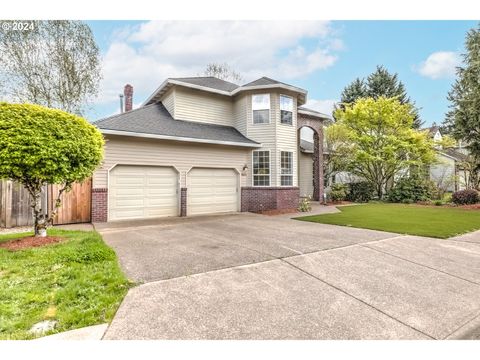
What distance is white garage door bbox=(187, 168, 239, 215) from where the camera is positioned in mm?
11078

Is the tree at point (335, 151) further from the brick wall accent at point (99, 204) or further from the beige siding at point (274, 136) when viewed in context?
the brick wall accent at point (99, 204)

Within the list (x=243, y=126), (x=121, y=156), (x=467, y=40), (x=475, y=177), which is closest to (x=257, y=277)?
(x=121, y=156)

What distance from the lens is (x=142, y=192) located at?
10062 mm

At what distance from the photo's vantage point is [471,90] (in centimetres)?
1653

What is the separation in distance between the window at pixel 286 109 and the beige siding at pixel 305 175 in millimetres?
4882

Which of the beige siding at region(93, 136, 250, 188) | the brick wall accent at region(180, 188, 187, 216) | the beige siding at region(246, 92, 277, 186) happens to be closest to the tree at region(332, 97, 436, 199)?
the beige siding at region(246, 92, 277, 186)

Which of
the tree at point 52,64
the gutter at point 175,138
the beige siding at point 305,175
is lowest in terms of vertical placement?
the beige siding at point 305,175

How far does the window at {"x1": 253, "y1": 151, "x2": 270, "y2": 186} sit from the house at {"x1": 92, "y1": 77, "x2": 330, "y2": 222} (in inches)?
1.8

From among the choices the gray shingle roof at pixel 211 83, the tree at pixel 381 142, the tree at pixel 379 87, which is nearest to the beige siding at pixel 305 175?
the tree at pixel 381 142

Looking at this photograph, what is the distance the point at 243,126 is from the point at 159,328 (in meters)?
11.2

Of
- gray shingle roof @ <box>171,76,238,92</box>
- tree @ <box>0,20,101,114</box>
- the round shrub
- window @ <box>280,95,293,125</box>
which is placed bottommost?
the round shrub

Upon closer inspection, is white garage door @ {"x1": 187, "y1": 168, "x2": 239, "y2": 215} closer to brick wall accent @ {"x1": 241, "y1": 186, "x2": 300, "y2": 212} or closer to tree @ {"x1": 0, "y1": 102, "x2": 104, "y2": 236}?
brick wall accent @ {"x1": 241, "y1": 186, "x2": 300, "y2": 212}

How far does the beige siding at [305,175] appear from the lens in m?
17.2
